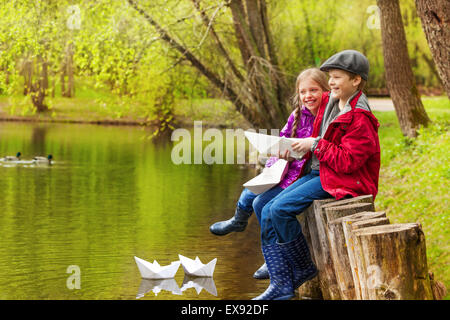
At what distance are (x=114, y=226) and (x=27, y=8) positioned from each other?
26.0 ft

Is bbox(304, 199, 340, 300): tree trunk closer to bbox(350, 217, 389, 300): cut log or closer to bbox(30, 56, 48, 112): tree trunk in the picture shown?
bbox(350, 217, 389, 300): cut log

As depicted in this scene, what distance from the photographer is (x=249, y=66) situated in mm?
A: 18219

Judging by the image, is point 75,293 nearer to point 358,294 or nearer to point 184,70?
point 358,294

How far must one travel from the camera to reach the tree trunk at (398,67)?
47.5 feet

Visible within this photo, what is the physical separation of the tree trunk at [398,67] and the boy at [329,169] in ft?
29.3

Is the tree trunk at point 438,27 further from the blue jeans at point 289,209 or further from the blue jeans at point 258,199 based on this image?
Answer: the blue jeans at point 258,199

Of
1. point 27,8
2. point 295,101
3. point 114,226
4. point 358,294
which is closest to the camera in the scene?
point 358,294

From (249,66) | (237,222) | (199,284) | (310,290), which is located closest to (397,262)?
(310,290)

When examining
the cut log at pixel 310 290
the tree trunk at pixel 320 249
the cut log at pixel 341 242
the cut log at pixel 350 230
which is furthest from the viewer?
the cut log at pixel 310 290

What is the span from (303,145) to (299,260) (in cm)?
87

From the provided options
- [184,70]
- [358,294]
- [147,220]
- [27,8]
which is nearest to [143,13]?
[27,8]

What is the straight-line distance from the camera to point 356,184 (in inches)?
221

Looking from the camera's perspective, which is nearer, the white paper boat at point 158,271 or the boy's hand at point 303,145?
the boy's hand at point 303,145

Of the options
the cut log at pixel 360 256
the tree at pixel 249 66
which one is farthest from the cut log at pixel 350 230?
the tree at pixel 249 66
